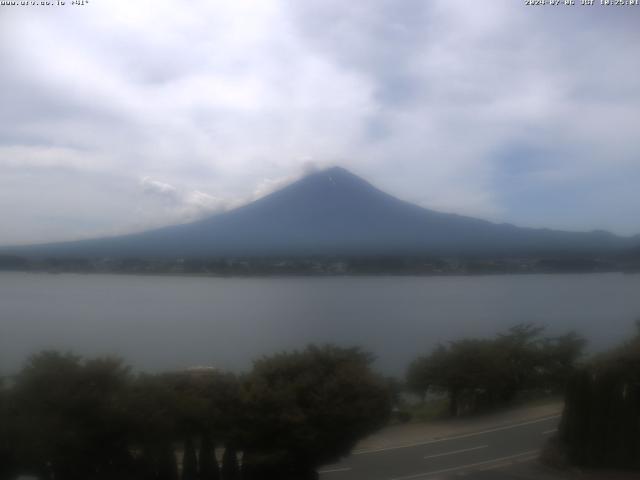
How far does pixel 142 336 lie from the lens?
10.2m

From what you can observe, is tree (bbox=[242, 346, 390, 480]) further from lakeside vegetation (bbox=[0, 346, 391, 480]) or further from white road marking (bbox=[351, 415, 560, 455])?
white road marking (bbox=[351, 415, 560, 455])

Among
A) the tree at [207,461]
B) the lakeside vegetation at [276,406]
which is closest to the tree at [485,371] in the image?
the lakeside vegetation at [276,406]

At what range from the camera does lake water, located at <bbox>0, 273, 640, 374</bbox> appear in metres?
9.04

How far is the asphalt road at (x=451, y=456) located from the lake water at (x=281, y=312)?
1.38 meters

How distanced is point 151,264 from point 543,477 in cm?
660

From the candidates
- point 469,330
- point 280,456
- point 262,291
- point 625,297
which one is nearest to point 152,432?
point 280,456

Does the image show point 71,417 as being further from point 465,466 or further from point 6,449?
point 465,466

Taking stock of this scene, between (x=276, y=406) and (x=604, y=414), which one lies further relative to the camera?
(x=604, y=414)

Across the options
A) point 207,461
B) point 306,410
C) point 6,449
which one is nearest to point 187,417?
point 207,461

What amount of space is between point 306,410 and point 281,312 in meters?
4.34

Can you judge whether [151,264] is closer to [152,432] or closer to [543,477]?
[152,432]

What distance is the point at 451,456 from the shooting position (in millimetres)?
8367

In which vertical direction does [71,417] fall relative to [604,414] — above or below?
above

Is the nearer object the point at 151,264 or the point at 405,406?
the point at 405,406
